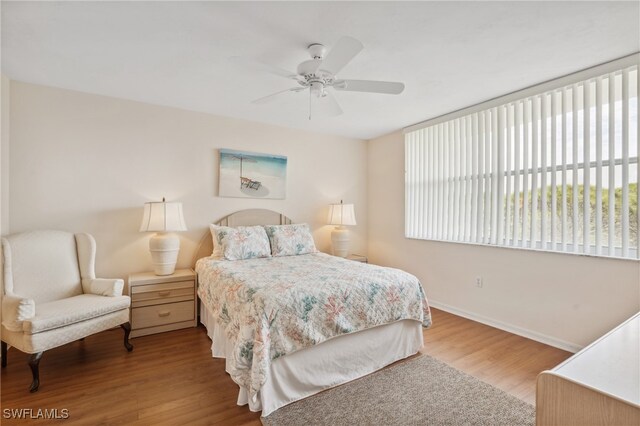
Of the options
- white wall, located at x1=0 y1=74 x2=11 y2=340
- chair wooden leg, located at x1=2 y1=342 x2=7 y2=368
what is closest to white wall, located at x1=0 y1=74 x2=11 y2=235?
white wall, located at x1=0 y1=74 x2=11 y2=340

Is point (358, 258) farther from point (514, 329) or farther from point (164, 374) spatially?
point (164, 374)

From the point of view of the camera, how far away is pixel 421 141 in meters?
4.12

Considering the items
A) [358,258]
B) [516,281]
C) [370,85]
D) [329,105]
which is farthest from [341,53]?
[358,258]

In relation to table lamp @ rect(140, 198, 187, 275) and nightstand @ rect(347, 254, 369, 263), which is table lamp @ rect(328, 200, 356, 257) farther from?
table lamp @ rect(140, 198, 187, 275)

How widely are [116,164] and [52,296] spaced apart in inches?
54.3

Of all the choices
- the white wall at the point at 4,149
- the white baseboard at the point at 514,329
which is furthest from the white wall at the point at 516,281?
the white wall at the point at 4,149

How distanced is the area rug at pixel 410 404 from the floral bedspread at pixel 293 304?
0.37 m

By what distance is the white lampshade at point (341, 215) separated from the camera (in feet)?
14.0

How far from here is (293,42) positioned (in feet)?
6.91

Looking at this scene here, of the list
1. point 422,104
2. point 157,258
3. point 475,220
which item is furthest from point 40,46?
point 475,220

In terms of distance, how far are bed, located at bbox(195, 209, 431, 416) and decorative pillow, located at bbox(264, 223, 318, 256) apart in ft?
2.20

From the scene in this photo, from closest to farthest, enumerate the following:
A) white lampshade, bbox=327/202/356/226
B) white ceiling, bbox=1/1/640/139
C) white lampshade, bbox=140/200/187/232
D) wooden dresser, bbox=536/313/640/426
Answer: wooden dresser, bbox=536/313/640/426, white ceiling, bbox=1/1/640/139, white lampshade, bbox=140/200/187/232, white lampshade, bbox=327/202/356/226

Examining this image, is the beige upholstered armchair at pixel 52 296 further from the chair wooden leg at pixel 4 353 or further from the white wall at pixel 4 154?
the white wall at pixel 4 154

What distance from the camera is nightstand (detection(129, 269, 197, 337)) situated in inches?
113
